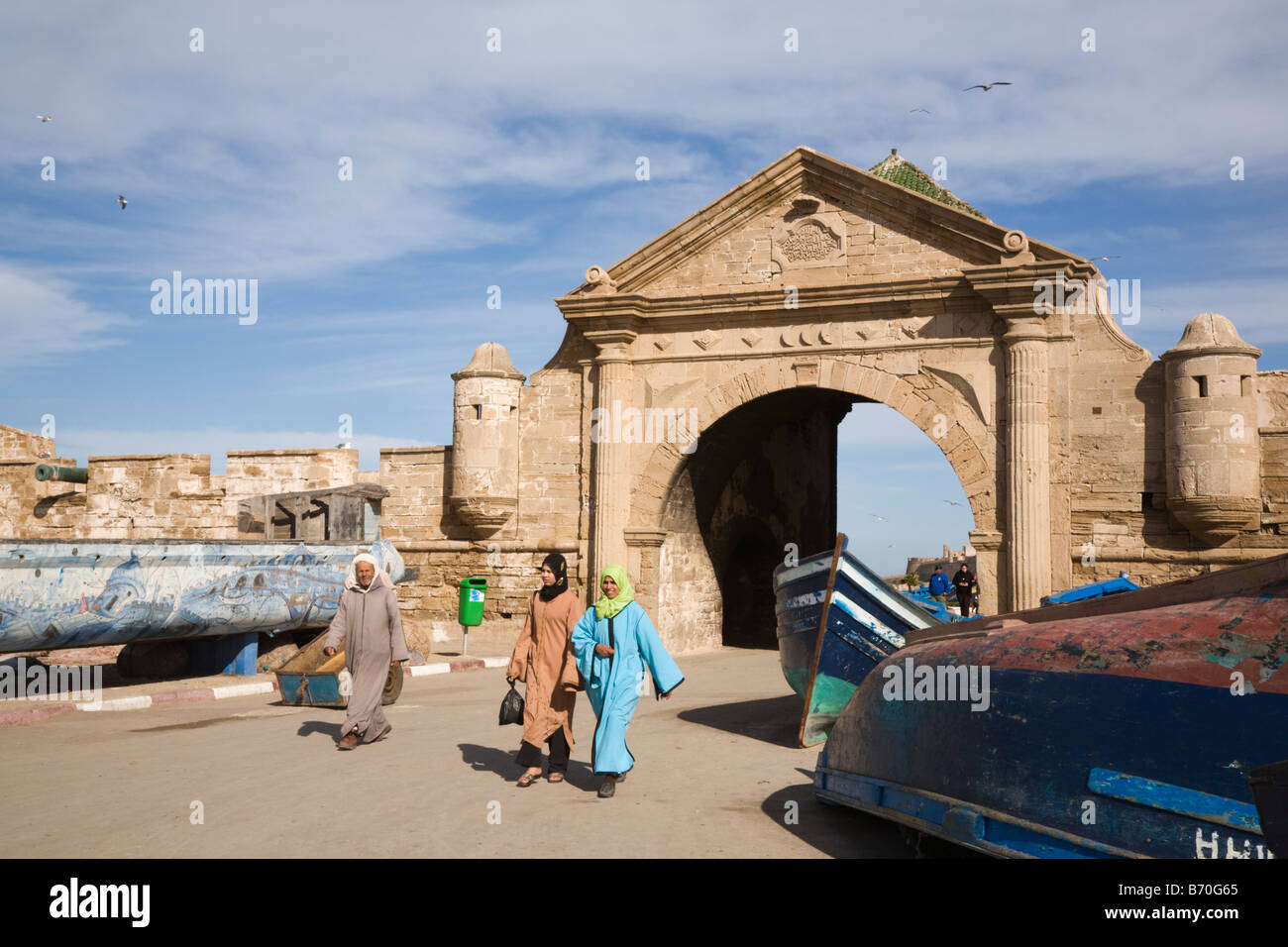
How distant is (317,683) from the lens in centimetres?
1080

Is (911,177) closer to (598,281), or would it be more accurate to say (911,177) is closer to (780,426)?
(780,426)

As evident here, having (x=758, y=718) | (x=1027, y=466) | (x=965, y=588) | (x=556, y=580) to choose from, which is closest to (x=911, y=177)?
(x=965, y=588)

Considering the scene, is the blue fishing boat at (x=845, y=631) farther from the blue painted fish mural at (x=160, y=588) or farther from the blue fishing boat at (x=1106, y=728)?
the blue painted fish mural at (x=160, y=588)

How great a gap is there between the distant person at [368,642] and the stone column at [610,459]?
7.19 m

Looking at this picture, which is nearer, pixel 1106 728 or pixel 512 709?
pixel 1106 728

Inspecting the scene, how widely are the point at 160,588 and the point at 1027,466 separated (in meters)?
10.1

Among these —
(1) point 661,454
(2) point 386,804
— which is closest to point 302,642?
(1) point 661,454

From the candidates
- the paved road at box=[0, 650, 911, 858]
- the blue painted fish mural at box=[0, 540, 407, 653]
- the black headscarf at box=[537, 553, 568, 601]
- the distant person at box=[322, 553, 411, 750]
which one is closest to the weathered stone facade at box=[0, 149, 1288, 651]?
the blue painted fish mural at box=[0, 540, 407, 653]

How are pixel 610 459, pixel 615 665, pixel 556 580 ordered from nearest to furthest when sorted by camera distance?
1. pixel 615 665
2. pixel 556 580
3. pixel 610 459

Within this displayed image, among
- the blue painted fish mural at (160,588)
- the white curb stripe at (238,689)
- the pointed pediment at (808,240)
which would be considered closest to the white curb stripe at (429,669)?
the blue painted fish mural at (160,588)

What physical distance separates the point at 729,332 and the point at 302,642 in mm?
7130

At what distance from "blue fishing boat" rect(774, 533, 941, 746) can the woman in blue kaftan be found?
2.02 metres

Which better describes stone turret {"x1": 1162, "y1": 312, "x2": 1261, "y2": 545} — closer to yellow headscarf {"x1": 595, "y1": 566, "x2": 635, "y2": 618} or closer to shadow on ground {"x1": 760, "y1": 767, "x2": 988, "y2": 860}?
shadow on ground {"x1": 760, "y1": 767, "x2": 988, "y2": 860}

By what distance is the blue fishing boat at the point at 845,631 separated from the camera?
8953 mm
